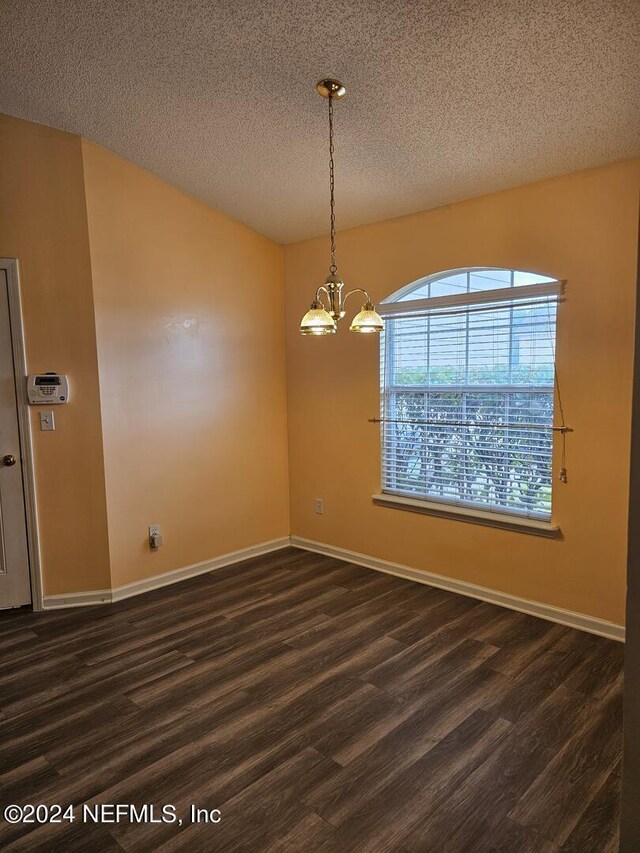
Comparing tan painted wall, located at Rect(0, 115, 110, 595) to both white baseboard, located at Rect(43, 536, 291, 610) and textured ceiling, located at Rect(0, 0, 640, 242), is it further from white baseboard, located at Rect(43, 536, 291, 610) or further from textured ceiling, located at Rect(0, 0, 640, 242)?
textured ceiling, located at Rect(0, 0, 640, 242)

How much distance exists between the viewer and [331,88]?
258 centimetres

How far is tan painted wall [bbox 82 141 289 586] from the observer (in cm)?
367

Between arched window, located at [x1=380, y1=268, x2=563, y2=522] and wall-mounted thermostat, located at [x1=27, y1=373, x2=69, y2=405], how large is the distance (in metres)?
2.32

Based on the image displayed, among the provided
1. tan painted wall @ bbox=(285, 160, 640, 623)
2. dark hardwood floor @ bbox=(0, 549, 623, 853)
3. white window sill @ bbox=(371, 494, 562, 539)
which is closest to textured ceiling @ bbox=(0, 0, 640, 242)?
tan painted wall @ bbox=(285, 160, 640, 623)

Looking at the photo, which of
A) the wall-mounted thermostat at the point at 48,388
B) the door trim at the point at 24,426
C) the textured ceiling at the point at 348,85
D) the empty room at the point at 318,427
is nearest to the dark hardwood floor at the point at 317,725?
the empty room at the point at 318,427

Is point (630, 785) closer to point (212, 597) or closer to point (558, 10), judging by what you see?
point (558, 10)

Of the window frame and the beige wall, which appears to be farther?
the window frame

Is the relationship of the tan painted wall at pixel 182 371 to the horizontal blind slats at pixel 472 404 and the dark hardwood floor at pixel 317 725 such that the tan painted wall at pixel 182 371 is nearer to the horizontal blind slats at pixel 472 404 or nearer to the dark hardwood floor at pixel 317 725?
the dark hardwood floor at pixel 317 725

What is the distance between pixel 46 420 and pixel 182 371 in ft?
3.38

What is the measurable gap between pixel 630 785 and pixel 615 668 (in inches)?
64.3

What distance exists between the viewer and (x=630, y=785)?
4.36 feet

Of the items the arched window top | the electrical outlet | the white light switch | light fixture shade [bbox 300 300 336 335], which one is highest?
the arched window top

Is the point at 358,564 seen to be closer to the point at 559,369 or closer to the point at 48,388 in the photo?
the point at 559,369

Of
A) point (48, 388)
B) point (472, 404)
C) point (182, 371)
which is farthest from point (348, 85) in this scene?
point (48, 388)
